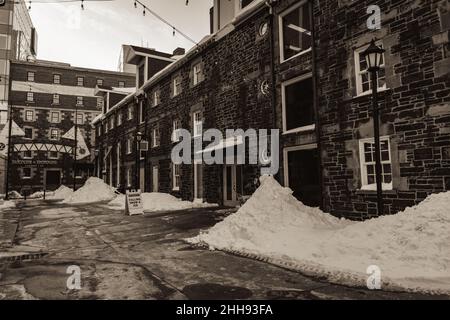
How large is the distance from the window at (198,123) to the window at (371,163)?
9753 millimetres

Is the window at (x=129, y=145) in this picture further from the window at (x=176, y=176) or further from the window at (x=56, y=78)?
the window at (x=56, y=78)

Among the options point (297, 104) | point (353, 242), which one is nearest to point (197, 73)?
point (297, 104)

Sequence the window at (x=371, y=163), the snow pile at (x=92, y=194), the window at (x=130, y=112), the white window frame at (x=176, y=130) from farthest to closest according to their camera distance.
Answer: the window at (x=130, y=112) < the snow pile at (x=92, y=194) < the white window frame at (x=176, y=130) < the window at (x=371, y=163)

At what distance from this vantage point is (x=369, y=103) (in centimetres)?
927

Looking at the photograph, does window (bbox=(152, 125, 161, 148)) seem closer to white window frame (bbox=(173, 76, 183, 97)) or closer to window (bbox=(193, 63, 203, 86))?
white window frame (bbox=(173, 76, 183, 97))

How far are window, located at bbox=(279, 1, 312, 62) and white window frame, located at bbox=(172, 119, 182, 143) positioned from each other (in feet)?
28.5

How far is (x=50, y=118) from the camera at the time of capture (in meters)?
40.2

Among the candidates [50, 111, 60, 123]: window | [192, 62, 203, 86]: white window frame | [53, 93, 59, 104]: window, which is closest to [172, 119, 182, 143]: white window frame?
[192, 62, 203, 86]: white window frame

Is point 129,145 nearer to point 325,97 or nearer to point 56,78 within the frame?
point 325,97

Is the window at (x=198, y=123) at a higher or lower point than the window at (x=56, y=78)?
lower

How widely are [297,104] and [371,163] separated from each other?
152 inches

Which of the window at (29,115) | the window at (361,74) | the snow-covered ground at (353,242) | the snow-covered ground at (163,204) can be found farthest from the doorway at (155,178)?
the window at (29,115)

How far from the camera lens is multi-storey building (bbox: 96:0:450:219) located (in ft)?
26.6

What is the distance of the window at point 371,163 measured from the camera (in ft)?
29.8
